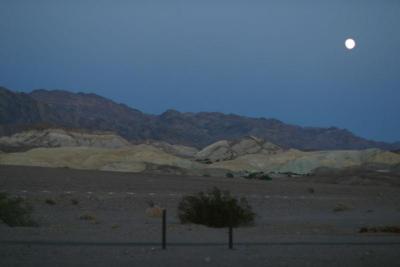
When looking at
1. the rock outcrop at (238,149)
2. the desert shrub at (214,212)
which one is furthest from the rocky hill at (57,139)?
the desert shrub at (214,212)

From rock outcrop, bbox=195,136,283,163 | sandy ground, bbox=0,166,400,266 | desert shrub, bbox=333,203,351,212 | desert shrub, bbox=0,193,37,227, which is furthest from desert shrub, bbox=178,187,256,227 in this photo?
rock outcrop, bbox=195,136,283,163

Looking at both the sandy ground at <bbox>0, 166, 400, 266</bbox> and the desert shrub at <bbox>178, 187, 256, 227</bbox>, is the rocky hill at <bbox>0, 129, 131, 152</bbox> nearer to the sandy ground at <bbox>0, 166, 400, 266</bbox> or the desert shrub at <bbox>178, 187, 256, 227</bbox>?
the sandy ground at <bbox>0, 166, 400, 266</bbox>

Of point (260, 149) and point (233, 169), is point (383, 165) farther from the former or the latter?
point (260, 149)

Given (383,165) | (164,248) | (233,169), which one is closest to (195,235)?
(164,248)

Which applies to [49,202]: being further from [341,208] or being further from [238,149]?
[238,149]

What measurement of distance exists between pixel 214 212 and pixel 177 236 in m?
6.50

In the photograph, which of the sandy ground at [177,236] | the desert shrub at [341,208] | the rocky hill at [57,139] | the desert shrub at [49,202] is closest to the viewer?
the sandy ground at [177,236]

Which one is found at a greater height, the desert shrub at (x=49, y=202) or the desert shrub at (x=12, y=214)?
the desert shrub at (x=49, y=202)

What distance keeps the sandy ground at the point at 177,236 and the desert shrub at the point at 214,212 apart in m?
0.65

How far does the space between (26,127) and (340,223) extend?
135 meters

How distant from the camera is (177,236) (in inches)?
891

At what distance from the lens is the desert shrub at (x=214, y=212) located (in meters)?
28.8

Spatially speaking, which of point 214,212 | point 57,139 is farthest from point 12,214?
point 57,139

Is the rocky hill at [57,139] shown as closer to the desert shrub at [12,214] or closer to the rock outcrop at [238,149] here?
the rock outcrop at [238,149]
